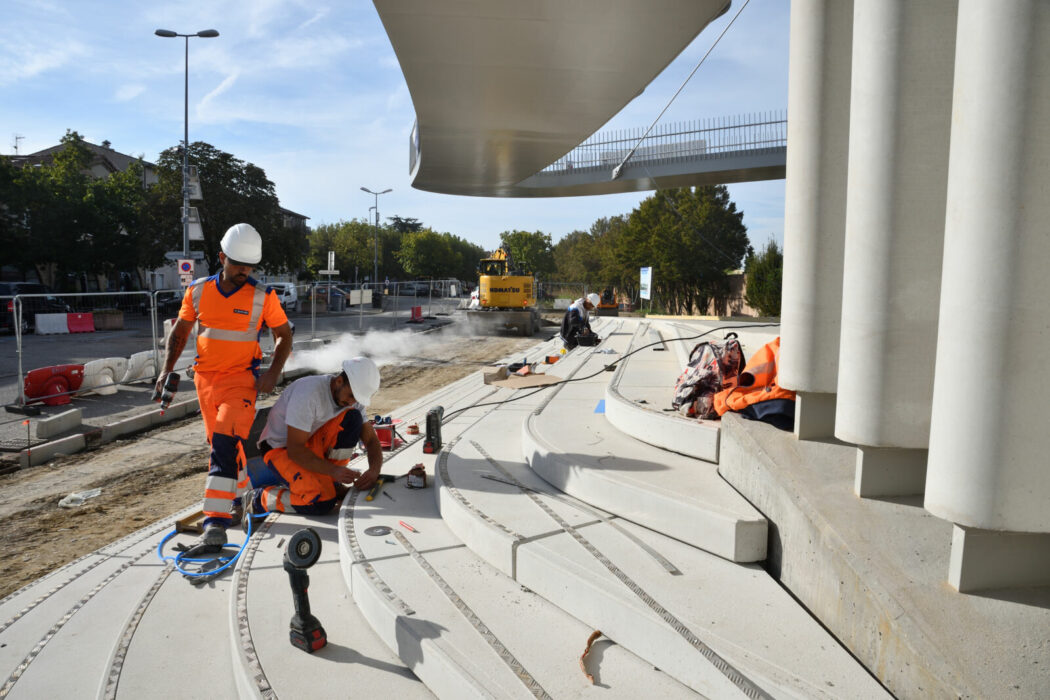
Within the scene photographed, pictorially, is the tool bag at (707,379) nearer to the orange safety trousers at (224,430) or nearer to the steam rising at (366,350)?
the orange safety trousers at (224,430)

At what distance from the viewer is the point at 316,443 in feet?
13.8

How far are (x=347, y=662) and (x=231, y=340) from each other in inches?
85.4

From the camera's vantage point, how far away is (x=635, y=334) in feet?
49.4

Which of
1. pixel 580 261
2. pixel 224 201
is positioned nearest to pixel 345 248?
pixel 580 261

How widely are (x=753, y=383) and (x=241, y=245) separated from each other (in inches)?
132

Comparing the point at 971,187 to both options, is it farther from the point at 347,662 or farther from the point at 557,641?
the point at 347,662

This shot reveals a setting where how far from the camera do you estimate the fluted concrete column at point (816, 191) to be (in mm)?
3184

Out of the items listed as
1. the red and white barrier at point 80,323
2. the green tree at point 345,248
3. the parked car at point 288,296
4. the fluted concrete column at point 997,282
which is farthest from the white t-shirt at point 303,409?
the green tree at point 345,248

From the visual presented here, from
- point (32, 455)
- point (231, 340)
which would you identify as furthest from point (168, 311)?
point (231, 340)

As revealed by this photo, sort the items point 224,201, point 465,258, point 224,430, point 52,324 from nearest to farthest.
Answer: point 224,430, point 52,324, point 224,201, point 465,258

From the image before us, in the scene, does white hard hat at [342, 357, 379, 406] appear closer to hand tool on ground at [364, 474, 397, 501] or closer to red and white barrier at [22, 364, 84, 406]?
hand tool on ground at [364, 474, 397, 501]

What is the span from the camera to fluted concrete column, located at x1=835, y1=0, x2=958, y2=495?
2.40m

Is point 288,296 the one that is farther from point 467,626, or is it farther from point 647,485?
point 467,626

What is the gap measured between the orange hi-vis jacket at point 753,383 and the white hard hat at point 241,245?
10.1 ft
